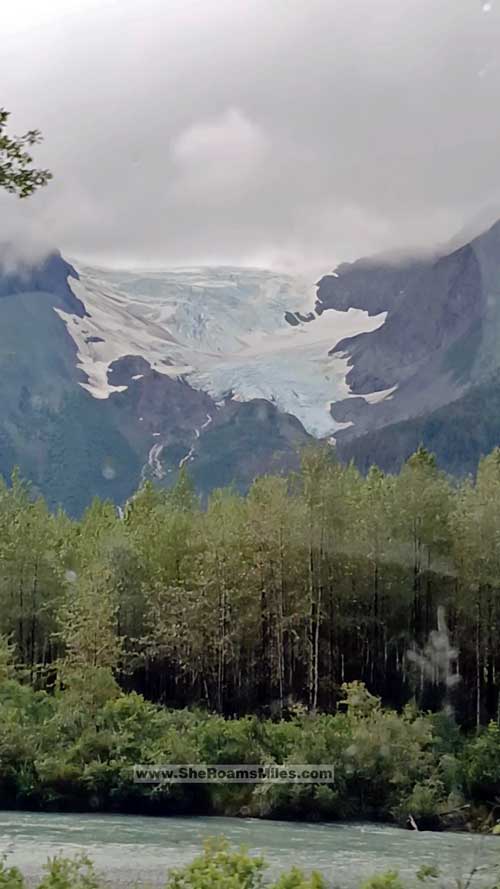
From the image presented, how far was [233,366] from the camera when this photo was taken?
53.7 ft

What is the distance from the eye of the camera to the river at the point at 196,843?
3.79 metres

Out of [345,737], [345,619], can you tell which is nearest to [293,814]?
[345,737]

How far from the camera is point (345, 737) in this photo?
6.30 metres

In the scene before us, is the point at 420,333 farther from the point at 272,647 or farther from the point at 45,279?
the point at 272,647

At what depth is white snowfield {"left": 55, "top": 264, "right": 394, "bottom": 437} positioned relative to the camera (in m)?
11.5

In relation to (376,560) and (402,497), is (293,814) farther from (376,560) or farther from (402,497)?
(402,497)

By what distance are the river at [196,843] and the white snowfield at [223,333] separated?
5.46 meters

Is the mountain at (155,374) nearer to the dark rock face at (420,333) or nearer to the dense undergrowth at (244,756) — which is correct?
the dark rock face at (420,333)

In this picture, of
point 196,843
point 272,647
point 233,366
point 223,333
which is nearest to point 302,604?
point 272,647

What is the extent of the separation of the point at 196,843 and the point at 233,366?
12.0 m

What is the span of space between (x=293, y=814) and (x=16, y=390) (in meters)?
11.4

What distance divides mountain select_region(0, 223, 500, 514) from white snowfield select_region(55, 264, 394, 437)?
0.03 meters

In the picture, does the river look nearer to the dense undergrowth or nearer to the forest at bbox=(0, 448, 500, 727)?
the dense undergrowth

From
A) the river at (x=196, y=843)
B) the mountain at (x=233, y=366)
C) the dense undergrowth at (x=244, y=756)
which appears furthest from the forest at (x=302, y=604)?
the mountain at (x=233, y=366)
